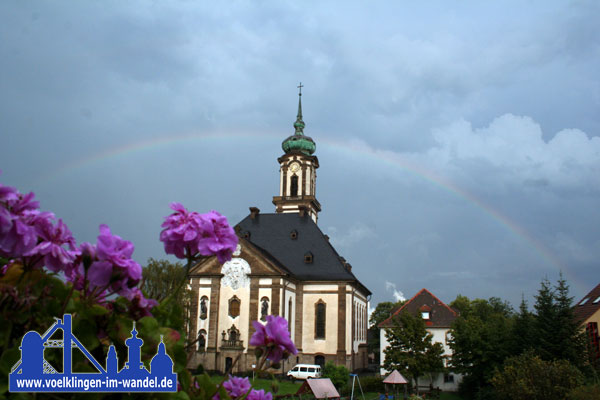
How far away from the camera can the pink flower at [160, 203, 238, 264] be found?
2.40 meters

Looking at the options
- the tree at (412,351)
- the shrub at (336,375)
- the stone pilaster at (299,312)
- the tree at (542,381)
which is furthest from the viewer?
the stone pilaster at (299,312)

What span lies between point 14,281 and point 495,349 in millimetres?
34418

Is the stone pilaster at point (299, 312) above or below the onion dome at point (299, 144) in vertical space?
below

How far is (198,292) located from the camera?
4712 cm

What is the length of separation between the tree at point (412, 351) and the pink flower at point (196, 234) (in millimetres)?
35325

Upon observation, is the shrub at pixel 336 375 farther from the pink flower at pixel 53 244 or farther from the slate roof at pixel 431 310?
the pink flower at pixel 53 244

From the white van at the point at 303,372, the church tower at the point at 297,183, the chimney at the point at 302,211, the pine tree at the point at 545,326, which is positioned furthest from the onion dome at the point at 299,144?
the pine tree at the point at 545,326

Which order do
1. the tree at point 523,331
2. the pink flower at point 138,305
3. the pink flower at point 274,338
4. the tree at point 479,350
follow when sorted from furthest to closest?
1. the tree at point 479,350
2. the tree at point 523,331
3. the pink flower at point 274,338
4. the pink flower at point 138,305

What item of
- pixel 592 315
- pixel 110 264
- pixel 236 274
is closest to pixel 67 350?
pixel 110 264

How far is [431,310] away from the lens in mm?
49094

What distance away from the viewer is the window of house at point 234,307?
1815 inches

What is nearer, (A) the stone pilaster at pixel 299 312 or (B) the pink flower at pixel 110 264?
(B) the pink flower at pixel 110 264

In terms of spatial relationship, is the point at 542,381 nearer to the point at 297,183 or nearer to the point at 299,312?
the point at 299,312

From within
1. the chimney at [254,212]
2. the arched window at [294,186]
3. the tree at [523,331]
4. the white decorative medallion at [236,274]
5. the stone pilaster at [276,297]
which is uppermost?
the arched window at [294,186]
